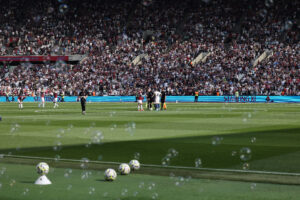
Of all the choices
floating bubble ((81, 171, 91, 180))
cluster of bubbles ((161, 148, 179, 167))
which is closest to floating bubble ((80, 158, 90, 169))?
floating bubble ((81, 171, 91, 180))

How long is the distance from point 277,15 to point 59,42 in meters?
32.9

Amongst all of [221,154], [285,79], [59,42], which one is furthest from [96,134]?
[59,42]

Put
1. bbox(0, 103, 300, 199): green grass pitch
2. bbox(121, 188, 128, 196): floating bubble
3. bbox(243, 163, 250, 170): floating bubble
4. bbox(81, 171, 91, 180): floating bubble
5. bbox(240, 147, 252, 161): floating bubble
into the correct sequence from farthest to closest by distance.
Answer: bbox(240, 147, 252, 161): floating bubble, bbox(243, 163, 250, 170): floating bubble, bbox(81, 171, 91, 180): floating bubble, bbox(0, 103, 300, 199): green grass pitch, bbox(121, 188, 128, 196): floating bubble

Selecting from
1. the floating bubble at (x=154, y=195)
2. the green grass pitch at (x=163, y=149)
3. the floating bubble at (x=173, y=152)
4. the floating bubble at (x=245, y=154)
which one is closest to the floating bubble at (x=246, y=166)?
the green grass pitch at (x=163, y=149)

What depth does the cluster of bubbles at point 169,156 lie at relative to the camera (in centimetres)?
1210

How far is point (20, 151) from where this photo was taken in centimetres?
1455

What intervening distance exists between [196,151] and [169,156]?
1.32 meters

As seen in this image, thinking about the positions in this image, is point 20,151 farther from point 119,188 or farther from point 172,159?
point 119,188

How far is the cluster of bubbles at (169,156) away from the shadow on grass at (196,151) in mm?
90

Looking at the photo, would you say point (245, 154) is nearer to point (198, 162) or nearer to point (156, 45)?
point (198, 162)

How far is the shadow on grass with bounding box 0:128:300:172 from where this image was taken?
480 inches

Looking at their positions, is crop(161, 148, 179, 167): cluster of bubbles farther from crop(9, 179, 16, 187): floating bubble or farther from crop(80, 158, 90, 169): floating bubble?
crop(9, 179, 16, 187): floating bubble

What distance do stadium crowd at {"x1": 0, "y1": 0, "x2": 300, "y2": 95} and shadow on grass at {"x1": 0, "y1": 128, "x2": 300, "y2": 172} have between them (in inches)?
1617

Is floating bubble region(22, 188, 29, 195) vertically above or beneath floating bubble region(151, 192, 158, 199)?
above
